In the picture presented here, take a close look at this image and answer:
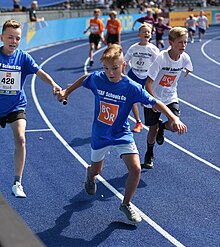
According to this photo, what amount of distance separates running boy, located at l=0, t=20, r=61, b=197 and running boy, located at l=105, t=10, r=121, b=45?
11196 millimetres

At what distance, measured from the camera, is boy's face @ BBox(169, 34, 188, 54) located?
6199 mm

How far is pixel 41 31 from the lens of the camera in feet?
80.0

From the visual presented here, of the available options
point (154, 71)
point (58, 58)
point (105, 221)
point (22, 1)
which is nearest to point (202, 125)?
point (154, 71)

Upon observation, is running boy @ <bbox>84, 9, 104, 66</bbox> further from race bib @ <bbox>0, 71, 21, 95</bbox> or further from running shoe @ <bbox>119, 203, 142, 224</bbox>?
running shoe @ <bbox>119, 203, 142, 224</bbox>

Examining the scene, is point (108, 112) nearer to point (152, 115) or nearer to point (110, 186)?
point (110, 186)

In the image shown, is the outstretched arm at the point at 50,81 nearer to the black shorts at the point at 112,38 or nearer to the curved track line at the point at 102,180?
the curved track line at the point at 102,180

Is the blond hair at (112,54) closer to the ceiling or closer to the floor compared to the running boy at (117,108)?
closer to the ceiling

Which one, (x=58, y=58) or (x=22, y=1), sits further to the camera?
(x=22, y=1)

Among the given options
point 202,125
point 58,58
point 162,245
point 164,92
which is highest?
point 164,92

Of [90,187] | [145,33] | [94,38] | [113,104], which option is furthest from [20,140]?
[94,38]

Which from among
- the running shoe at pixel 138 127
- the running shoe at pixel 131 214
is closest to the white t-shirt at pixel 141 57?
the running shoe at pixel 138 127

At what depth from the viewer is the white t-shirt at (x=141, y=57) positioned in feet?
28.1

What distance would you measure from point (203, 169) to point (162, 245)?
253cm

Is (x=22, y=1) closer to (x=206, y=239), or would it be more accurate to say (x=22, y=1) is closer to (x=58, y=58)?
(x=58, y=58)
